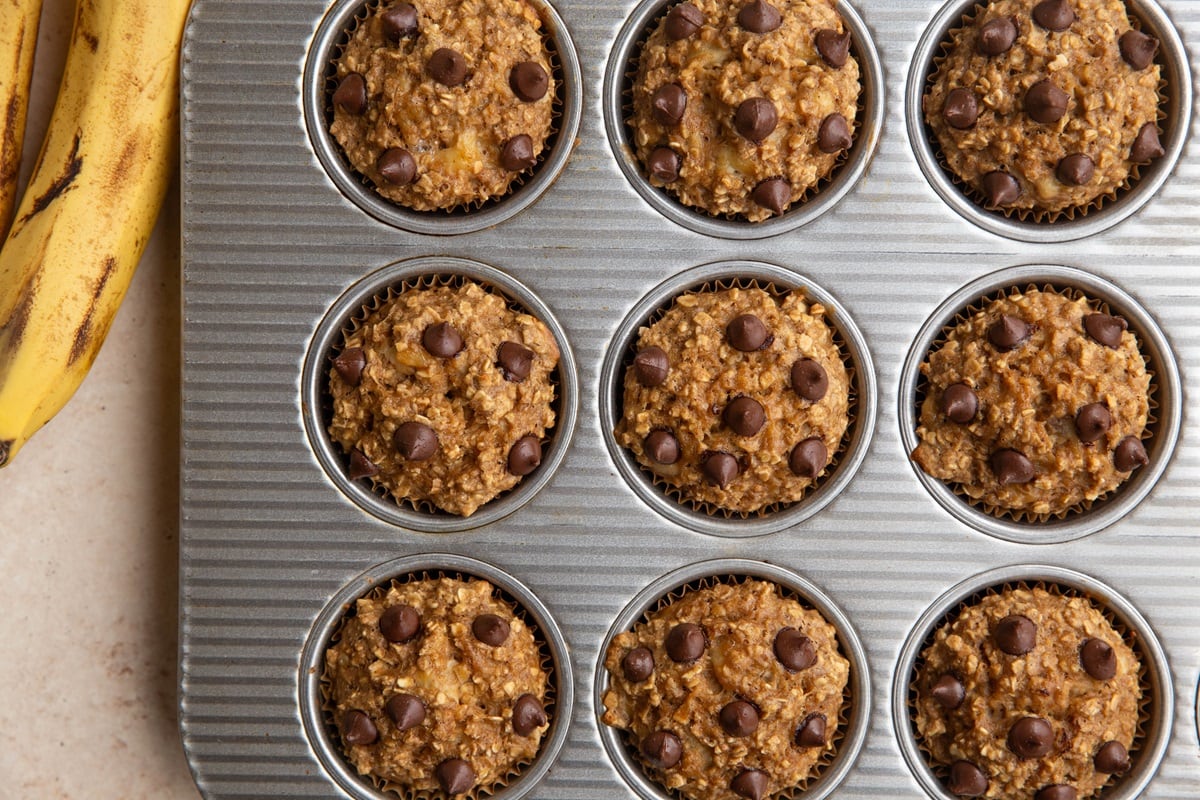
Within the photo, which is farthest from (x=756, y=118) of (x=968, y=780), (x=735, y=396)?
(x=968, y=780)

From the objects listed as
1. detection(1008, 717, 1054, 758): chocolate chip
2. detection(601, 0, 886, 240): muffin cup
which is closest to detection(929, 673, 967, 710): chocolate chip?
detection(1008, 717, 1054, 758): chocolate chip

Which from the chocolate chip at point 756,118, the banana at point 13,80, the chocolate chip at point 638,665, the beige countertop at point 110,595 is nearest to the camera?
the chocolate chip at point 756,118

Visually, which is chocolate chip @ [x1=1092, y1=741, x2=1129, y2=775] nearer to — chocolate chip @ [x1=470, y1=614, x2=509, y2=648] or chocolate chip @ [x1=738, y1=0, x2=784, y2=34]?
chocolate chip @ [x1=470, y1=614, x2=509, y2=648]

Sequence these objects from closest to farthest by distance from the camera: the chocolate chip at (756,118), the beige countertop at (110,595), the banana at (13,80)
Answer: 1. the chocolate chip at (756,118)
2. the banana at (13,80)
3. the beige countertop at (110,595)

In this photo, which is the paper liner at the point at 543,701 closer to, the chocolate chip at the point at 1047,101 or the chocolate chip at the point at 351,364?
the chocolate chip at the point at 351,364

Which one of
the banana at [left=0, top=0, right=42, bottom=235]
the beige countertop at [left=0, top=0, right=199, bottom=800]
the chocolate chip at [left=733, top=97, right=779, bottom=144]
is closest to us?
the chocolate chip at [left=733, top=97, right=779, bottom=144]

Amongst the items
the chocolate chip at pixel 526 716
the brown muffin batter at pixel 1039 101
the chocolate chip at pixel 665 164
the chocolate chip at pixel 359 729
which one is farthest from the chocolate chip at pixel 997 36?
the chocolate chip at pixel 359 729
